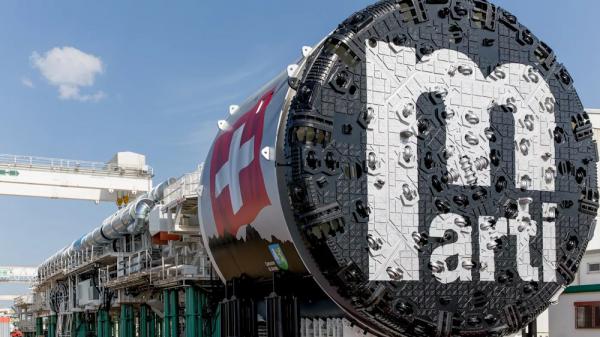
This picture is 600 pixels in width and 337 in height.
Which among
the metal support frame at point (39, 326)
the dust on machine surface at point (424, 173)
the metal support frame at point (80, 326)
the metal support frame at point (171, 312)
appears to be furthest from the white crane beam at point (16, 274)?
the dust on machine surface at point (424, 173)

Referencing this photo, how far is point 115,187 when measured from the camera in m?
34.3

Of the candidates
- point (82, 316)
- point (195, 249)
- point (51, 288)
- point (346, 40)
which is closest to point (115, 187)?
point (82, 316)

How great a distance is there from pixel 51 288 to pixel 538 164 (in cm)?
3440

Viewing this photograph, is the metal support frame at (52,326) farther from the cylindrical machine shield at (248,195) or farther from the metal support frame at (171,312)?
the cylindrical machine shield at (248,195)

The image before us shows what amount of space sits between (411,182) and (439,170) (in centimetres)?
51

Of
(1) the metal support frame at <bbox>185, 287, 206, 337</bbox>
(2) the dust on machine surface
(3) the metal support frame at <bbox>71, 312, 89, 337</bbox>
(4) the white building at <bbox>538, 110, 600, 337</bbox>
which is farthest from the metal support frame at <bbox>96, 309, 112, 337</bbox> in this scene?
(2) the dust on machine surface

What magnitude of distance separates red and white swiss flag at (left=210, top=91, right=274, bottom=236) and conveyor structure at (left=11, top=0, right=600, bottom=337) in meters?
0.05

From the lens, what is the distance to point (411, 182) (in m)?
10.9

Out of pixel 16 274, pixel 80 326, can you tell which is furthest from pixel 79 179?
pixel 16 274

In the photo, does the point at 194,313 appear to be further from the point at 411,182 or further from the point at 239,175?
the point at 411,182

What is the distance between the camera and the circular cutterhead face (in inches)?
408

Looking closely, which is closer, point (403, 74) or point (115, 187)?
point (403, 74)

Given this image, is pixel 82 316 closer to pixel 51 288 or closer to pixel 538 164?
pixel 51 288

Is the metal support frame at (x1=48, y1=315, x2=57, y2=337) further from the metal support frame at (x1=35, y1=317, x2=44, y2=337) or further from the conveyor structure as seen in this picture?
the conveyor structure
